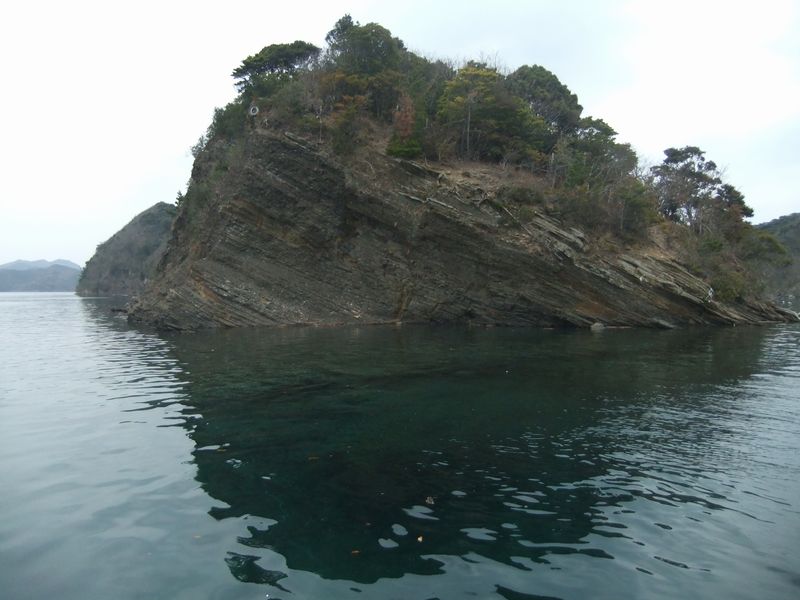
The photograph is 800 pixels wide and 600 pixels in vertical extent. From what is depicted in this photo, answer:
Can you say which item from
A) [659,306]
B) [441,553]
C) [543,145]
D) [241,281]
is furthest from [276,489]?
[543,145]

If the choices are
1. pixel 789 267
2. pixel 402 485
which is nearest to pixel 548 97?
pixel 789 267

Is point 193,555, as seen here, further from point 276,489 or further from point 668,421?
point 668,421

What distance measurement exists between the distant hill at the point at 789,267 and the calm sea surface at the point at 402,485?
44.5 meters

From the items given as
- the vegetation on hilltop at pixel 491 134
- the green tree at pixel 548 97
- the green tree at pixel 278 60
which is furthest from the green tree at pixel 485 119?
the green tree at pixel 278 60

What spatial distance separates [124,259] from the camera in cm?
11825

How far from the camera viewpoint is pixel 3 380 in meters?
16.5

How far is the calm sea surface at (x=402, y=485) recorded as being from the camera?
5.32 metres

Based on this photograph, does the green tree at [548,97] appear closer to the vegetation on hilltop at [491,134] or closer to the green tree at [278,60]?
the vegetation on hilltop at [491,134]

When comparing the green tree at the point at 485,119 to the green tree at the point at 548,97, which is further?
the green tree at the point at 548,97

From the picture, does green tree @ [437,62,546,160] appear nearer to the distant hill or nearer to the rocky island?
the rocky island

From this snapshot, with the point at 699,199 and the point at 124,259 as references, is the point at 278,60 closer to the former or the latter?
the point at 699,199

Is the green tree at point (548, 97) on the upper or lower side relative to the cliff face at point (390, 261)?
upper

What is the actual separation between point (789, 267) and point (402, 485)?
210 feet

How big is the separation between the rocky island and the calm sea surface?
1653 centimetres
